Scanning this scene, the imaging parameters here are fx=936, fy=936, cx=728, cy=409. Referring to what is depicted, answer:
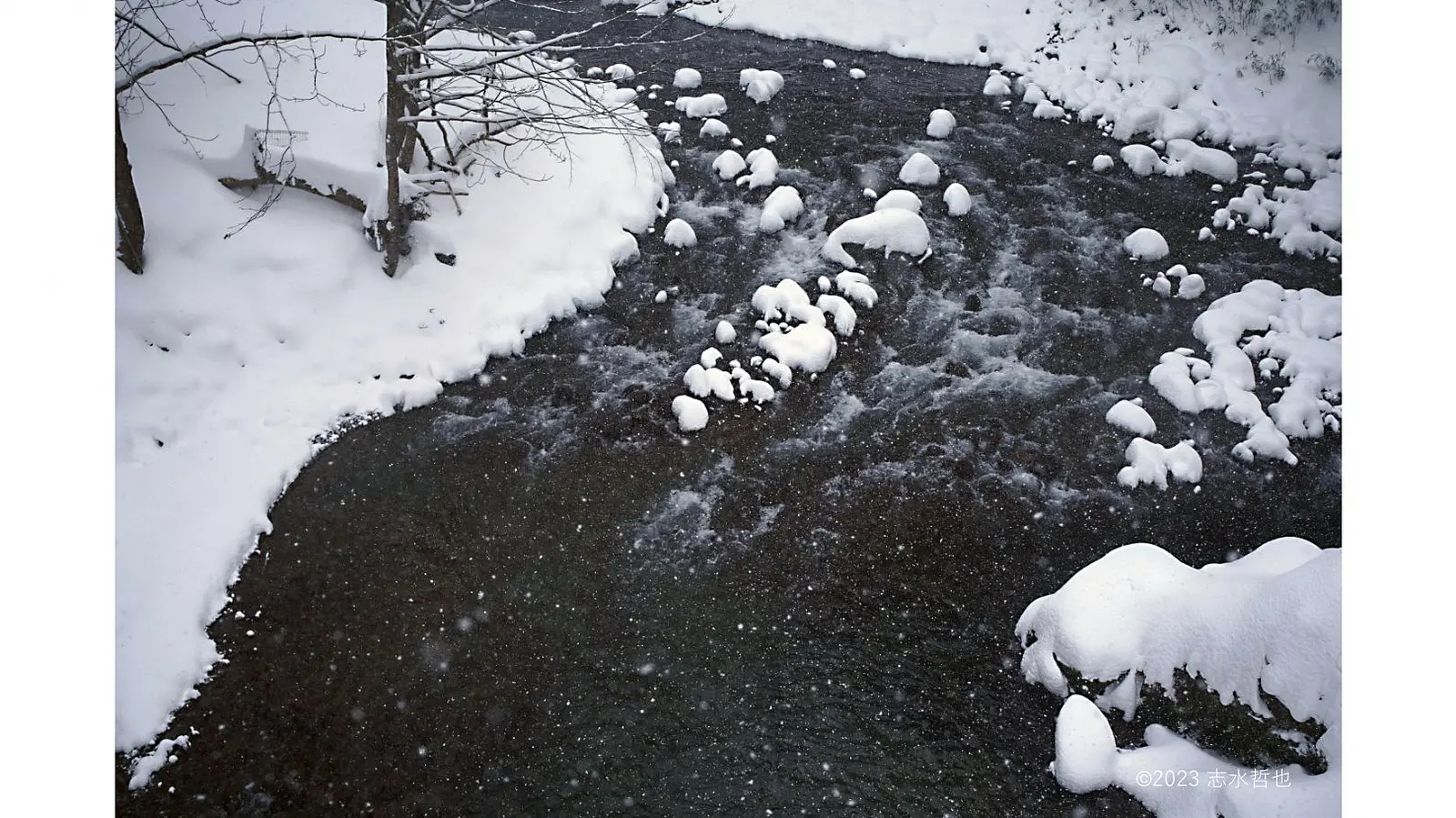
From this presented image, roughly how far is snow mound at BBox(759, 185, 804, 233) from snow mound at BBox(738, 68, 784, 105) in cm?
189

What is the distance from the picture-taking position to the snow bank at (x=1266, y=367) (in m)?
6.10

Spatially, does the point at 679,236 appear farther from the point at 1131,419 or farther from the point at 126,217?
the point at 126,217

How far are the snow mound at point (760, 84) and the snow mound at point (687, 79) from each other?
46 cm

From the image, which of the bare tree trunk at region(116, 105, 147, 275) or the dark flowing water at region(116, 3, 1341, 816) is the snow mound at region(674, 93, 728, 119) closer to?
the dark flowing water at region(116, 3, 1341, 816)

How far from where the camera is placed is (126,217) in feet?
18.5

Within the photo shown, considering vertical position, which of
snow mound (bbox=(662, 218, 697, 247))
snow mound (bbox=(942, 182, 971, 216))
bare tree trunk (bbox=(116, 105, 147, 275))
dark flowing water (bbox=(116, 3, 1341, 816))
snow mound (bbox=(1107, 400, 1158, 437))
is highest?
bare tree trunk (bbox=(116, 105, 147, 275))

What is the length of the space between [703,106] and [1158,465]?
5.56 metres

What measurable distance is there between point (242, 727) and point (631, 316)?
3668 millimetres

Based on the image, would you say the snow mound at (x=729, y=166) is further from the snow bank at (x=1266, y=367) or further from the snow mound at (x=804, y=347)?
the snow bank at (x=1266, y=367)

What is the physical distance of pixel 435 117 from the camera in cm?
588

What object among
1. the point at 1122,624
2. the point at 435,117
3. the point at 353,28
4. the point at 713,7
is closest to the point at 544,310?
the point at 435,117

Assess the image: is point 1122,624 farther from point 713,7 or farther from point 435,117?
point 713,7

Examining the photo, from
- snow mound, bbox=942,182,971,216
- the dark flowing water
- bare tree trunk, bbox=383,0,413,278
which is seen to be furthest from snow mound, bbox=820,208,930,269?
bare tree trunk, bbox=383,0,413,278

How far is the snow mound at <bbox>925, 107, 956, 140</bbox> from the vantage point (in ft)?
29.8
